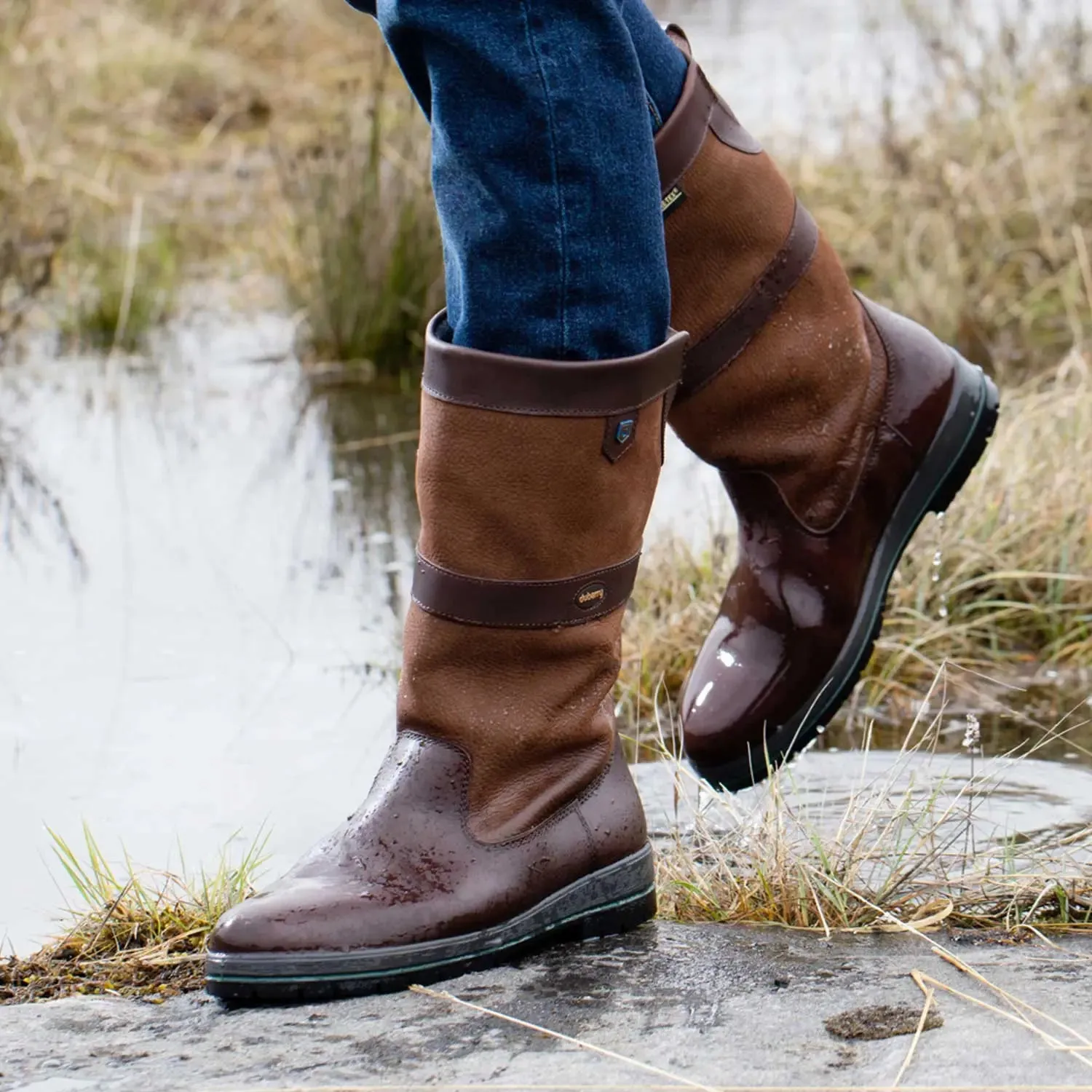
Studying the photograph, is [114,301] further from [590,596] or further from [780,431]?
[590,596]

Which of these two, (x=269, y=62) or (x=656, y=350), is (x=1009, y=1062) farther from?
(x=269, y=62)

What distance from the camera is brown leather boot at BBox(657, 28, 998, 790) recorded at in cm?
184

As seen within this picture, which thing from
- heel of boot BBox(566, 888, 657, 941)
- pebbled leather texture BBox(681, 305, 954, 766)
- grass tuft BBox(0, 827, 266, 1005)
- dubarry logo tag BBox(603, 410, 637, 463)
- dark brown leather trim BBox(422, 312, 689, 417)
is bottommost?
grass tuft BBox(0, 827, 266, 1005)

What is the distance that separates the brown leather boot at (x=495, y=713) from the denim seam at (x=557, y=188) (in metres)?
0.04

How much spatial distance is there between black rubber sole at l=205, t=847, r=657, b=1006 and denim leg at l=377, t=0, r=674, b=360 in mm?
506

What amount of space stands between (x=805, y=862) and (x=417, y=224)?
3.14 metres

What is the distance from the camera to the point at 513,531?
151 centimetres

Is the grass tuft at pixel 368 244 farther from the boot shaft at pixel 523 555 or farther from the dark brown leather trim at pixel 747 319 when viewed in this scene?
the boot shaft at pixel 523 555

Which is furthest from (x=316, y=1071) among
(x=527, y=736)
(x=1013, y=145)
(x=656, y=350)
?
(x=1013, y=145)

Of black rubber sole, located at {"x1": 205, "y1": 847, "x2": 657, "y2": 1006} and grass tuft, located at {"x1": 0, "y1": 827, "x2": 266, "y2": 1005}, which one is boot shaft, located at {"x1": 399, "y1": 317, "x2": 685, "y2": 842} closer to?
black rubber sole, located at {"x1": 205, "y1": 847, "x2": 657, "y2": 1006}

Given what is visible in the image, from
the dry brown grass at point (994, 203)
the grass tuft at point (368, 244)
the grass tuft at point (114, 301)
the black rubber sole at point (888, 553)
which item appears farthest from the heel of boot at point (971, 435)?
the grass tuft at point (114, 301)

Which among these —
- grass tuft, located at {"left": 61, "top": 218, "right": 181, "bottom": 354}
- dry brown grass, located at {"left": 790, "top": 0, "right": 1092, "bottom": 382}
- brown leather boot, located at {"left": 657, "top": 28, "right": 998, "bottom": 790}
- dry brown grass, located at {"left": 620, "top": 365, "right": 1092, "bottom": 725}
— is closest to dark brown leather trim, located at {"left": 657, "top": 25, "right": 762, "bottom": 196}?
brown leather boot, located at {"left": 657, "top": 28, "right": 998, "bottom": 790}

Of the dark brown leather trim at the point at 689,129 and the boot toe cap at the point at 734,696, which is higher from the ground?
the dark brown leather trim at the point at 689,129

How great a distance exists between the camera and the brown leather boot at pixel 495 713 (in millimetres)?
1474
